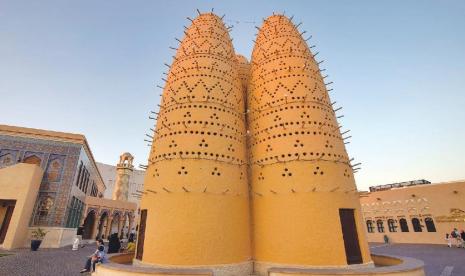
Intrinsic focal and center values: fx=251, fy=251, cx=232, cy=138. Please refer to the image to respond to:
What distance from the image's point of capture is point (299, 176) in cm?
924

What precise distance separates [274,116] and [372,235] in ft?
86.5

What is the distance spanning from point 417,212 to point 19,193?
117 ft

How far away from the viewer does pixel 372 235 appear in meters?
29.2

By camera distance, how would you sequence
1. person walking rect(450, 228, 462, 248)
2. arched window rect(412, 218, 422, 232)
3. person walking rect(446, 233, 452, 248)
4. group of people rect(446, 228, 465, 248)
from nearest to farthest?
group of people rect(446, 228, 465, 248)
person walking rect(450, 228, 462, 248)
person walking rect(446, 233, 452, 248)
arched window rect(412, 218, 422, 232)

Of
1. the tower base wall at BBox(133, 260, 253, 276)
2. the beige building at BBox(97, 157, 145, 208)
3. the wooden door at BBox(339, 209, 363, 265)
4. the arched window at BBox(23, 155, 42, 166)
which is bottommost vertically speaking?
the tower base wall at BBox(133, 260, 253, 276)

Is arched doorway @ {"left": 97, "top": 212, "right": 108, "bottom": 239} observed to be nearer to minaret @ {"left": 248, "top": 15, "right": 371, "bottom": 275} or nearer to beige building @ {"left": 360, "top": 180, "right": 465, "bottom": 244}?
minaret @ {"left": 248, "top": 15, "right": 371, "bottom": 275}

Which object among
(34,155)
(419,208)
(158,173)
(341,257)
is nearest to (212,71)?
(158,173)

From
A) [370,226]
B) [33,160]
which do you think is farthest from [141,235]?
[370,226]

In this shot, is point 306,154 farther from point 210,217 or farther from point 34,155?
point 34,155

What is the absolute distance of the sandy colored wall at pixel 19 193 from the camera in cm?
1798

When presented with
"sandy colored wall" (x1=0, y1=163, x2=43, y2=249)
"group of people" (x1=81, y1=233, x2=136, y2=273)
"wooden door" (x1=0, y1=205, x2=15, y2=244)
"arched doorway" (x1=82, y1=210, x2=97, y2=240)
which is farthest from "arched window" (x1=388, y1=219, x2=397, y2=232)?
"wooden door" (x1=0, y1=205, x2=15, y2=244)

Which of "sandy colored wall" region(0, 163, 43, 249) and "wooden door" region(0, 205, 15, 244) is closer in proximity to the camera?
"sandy colored wall" region(0, 163, 43, 249)

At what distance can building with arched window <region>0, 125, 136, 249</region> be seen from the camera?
1869cm

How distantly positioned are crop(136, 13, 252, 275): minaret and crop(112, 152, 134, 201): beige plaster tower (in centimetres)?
3117
